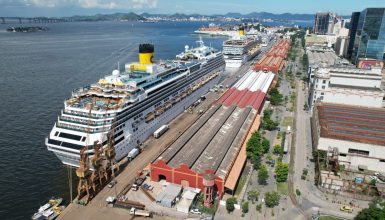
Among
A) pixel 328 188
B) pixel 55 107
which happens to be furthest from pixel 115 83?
pixel 328 188

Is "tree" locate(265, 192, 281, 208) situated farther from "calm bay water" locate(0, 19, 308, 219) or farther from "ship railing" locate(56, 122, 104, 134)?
"calm bay water" locate(0, 19, 308, 219)

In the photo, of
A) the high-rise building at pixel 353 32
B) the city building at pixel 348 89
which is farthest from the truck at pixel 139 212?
the high-rise building at pixel 353 32

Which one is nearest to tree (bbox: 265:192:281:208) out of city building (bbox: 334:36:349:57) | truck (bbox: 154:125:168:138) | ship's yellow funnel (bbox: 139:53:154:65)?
truck (bbox: 154:125:168:138)

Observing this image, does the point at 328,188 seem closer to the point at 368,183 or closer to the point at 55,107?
the point at 368,183

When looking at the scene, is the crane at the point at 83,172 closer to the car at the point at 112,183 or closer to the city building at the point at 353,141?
the car at the point at 112,183

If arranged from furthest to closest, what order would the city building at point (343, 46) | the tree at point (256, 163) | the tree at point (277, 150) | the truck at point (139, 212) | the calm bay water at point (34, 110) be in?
1. the city building at point (343, 46)
2. the tree at point (277, 150)
3. the tree at point (256, 163)
4. the calm bay water at point (34, 110)
5. the truck at point (139, 212)

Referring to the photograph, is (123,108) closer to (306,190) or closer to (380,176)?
(306,190)
